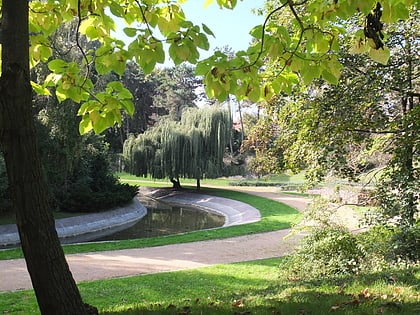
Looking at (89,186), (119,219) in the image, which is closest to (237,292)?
(119,219)

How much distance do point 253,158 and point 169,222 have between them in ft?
33.5

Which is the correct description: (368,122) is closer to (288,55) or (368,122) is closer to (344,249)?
(344,249)

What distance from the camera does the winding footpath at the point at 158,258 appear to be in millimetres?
8602

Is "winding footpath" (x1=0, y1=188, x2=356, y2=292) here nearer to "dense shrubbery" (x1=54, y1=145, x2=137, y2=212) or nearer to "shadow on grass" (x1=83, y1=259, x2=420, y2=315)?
"shadow on grass" (x1=83, y1=259, x2=420, y2=315)

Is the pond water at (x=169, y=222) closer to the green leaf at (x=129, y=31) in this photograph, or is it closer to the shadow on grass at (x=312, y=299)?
the shadow on grass at (x=312, y=299)

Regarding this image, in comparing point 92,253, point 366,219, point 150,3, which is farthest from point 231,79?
point 92,253

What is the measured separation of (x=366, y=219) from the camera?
6.11 m

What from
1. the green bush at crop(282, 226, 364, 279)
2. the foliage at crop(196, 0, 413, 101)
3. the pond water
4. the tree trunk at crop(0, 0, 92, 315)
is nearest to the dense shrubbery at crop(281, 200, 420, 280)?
the green bush at crop(282, 226, 364, 279)

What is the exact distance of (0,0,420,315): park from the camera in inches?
76.0

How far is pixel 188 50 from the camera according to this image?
6.91 ft

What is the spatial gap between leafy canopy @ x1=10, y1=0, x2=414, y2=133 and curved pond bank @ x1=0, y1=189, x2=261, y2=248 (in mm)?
12225

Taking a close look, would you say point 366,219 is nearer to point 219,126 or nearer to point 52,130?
point 52,130

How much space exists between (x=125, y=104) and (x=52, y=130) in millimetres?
14167

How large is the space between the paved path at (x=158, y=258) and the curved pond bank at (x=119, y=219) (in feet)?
12.9
